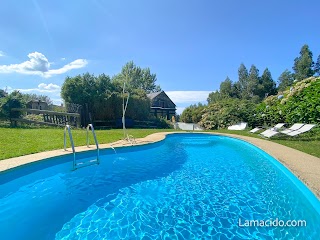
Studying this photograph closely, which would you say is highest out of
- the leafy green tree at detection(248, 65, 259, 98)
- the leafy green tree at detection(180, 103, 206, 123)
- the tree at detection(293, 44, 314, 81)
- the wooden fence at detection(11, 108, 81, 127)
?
the tree at detection(293, 44, 314, 81)

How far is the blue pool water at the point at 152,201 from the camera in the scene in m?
3.08

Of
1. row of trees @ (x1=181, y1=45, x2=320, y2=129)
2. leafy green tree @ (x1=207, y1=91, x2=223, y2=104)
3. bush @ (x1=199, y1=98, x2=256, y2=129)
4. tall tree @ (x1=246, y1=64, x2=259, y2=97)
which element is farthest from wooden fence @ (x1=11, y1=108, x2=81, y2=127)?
tall tree @ (x1=246, y1=64, x2=259, y2=97)

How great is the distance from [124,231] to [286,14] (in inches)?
537

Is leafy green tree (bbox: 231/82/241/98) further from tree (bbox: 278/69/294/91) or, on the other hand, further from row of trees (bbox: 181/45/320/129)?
tree (bbox: 278/69/294/91)

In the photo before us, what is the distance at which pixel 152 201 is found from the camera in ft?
13.7

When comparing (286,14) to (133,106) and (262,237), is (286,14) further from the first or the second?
(133,106)

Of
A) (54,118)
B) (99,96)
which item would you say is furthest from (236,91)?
(54,118)

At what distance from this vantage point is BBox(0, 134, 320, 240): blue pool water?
3.08m

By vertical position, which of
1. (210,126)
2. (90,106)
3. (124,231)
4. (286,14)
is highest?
(286,14)

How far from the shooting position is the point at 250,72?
48.9m

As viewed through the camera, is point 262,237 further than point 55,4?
No

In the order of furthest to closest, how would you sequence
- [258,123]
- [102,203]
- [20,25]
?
[258,123]
[20,25]
[102,203]

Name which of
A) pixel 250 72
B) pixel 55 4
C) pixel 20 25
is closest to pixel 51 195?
pixel 55 4

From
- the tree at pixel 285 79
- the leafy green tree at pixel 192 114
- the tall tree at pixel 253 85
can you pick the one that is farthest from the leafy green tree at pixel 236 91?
the leafy green tree at pixel 192 114
